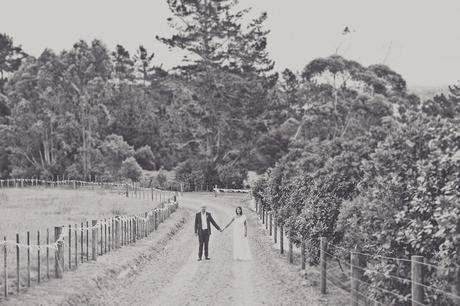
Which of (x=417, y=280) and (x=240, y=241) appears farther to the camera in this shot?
(x=240, y=241)

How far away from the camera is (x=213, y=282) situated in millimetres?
17094

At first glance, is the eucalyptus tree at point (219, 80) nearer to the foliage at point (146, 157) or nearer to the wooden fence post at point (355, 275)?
the foliage at point (146, 157)

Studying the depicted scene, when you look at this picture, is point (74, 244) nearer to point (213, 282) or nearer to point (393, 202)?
point (213, 282)

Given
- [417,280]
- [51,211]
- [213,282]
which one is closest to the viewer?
[417,280]

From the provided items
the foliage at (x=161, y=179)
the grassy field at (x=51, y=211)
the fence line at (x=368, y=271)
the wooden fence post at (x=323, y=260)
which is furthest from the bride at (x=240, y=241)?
the foliage at (x=161, y=179)

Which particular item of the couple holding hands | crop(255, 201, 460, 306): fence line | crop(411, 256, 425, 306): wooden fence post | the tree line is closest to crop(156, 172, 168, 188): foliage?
the tree line

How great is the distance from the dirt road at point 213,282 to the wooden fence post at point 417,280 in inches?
235

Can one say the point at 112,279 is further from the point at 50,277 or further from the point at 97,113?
the point at 97,113

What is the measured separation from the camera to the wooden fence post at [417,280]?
27.0 ft

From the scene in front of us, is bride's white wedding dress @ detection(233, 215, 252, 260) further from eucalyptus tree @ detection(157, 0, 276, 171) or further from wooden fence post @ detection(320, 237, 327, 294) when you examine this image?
eucalyptus tree @ detection(157, 0, 276, 171)

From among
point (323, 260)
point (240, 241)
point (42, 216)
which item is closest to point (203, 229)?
point (240, 241)

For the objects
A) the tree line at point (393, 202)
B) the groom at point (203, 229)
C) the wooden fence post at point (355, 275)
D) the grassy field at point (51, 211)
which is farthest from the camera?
the grassy field at point (51, 211)

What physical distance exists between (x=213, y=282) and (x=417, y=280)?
9.38 meters

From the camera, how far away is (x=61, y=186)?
2530 inches
